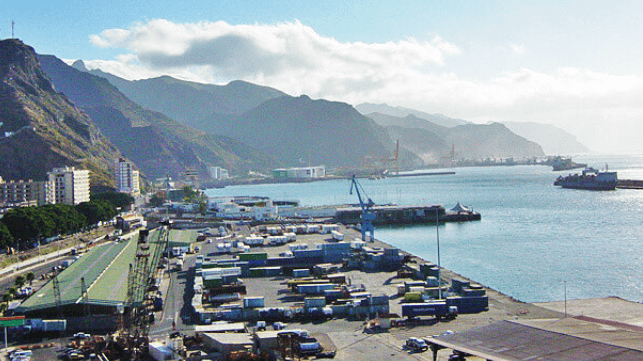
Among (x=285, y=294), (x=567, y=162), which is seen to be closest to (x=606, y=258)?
(x=285, y=294)

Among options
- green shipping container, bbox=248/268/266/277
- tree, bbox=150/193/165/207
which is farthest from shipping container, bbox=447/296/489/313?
tree, bbox=150/193/165/207

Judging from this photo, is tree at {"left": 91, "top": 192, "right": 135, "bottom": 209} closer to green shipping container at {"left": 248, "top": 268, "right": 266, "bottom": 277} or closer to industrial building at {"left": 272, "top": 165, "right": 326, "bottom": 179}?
green shipping container at {"left": 248, "top": 268, "right": 266, "bottom": 277}

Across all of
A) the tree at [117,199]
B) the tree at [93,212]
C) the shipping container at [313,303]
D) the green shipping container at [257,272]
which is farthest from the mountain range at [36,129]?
the shipping container at [313,303]

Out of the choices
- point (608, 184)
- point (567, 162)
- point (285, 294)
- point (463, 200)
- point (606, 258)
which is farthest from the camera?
point (567, 162)

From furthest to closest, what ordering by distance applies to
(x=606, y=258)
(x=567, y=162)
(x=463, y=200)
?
(x=567, y=162) → (x=463, y=200) → (x=606, y=258)

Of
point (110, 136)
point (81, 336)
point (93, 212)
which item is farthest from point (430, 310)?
point (110, 136)

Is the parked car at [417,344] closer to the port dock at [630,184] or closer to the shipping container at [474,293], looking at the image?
the shipping container at [474,293]

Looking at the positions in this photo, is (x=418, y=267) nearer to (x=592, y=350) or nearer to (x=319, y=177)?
(x=592, y=350)

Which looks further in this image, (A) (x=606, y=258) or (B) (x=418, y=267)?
(A) (x=606, y=258)

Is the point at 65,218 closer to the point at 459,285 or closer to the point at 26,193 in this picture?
the point at 26,193
